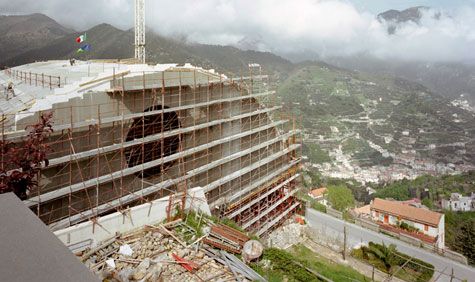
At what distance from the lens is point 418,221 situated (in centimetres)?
3988

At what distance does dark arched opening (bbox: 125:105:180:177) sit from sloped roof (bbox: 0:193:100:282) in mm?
8771

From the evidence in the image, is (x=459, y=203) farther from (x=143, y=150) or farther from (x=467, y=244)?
(x=143, y=150)

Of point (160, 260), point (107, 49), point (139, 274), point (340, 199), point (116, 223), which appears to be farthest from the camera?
point (107, 49)

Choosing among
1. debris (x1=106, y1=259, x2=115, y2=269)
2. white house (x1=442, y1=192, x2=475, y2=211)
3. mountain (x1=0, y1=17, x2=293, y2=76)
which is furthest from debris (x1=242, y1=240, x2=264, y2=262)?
white house (x1=442, y1=192, x2=475, y2=211)

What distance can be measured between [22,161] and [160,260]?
17.8 feet

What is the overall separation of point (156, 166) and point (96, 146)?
3.56 m

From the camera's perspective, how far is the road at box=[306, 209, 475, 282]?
2414 centimetres

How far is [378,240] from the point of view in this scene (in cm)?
2720

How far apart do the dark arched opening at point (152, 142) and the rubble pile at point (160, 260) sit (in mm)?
2866

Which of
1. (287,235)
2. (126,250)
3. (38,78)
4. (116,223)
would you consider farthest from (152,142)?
(287,235)

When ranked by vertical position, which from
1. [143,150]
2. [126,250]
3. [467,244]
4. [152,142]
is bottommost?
[467,244]

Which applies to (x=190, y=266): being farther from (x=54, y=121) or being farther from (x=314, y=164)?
(x=314, y=164)

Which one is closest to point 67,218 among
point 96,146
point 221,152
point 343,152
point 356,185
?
point 96,146

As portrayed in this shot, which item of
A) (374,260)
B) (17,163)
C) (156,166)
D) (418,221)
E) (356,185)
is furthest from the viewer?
(356,185)
